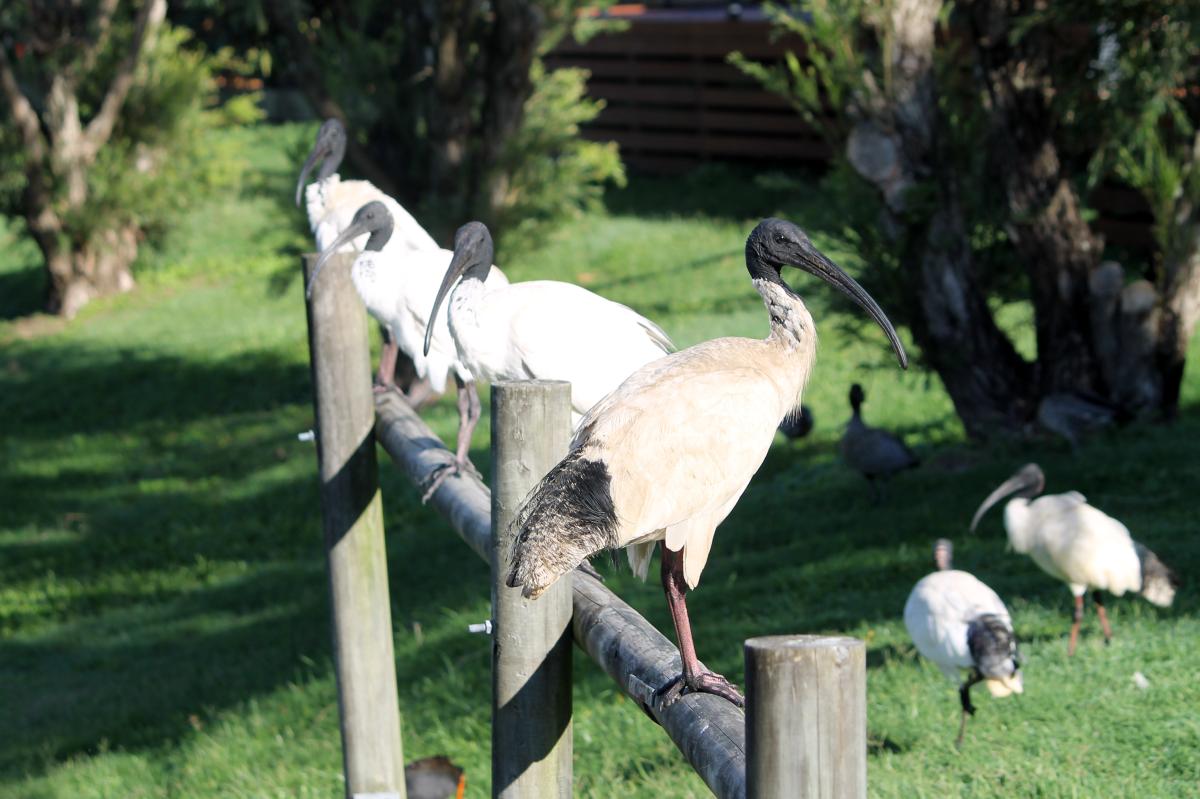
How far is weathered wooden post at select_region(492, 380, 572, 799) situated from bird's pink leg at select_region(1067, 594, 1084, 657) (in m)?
2.62

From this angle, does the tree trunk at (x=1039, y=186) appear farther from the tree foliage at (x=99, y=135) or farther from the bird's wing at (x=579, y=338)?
the tree foliage at (x=99, y=135)

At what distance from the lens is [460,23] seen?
1047cm

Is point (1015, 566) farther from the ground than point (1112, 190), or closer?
closer

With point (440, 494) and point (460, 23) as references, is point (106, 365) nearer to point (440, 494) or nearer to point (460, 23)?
point (460, 23)

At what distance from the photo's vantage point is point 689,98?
18.2m

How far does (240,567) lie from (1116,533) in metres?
5.27

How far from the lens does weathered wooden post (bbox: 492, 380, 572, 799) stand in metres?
2.56

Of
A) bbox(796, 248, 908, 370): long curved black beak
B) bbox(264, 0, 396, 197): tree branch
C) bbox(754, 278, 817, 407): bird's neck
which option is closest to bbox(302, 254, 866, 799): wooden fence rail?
bbox(754, 278, 817, 407): bird's neck

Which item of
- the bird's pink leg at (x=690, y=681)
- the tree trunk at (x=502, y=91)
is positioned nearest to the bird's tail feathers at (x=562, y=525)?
the bird's pink leg at (x=690, y=681)

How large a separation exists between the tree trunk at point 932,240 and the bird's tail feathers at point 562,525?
5507 mm

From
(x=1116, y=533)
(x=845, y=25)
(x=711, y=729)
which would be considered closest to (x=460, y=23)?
(x=845, y=25)

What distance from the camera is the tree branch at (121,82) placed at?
1420 centimetres

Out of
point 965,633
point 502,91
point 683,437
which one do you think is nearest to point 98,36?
point 502,91

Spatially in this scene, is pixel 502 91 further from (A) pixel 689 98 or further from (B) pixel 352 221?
(A) pixel 689 98
